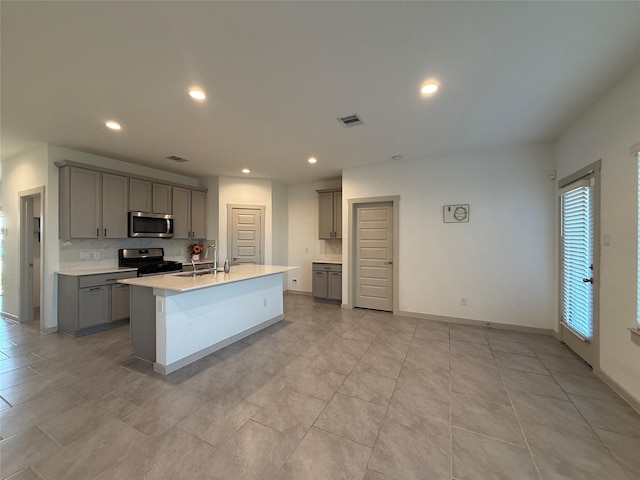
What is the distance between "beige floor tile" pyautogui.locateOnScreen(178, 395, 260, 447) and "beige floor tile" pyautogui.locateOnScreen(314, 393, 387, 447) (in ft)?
1.97

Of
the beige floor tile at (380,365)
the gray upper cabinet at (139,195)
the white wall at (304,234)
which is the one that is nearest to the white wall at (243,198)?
the white wall at (304,234)

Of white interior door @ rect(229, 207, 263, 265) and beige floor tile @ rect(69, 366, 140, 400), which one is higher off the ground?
white interior door @ rect(229, 207, 263, 265)

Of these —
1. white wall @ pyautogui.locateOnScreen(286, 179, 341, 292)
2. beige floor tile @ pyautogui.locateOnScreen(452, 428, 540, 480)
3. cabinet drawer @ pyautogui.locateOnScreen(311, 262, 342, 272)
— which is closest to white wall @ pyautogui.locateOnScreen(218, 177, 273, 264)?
white wall @ pyautogui.locateOnScreen(286, 179, 341, 292)

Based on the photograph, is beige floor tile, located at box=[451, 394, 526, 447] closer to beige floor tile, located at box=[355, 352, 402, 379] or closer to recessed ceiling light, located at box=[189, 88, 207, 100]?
beige floor tile, located at box=[355, 352, 402, 379]

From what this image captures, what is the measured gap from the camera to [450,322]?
4258mm

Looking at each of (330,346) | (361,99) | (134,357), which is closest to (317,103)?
(361,99)

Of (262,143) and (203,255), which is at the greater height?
(262,143)

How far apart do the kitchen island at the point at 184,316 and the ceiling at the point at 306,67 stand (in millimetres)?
1924

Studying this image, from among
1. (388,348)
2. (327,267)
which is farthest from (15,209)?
(388,348)

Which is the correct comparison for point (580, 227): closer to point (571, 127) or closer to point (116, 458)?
point (571, 127)

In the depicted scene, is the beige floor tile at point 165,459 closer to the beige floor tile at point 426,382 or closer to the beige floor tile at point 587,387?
the beige floor tile at point 426,382

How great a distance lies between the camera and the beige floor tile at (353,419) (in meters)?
1.81

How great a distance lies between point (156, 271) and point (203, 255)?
52.3 inches

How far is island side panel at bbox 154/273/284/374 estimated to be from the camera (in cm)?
263
